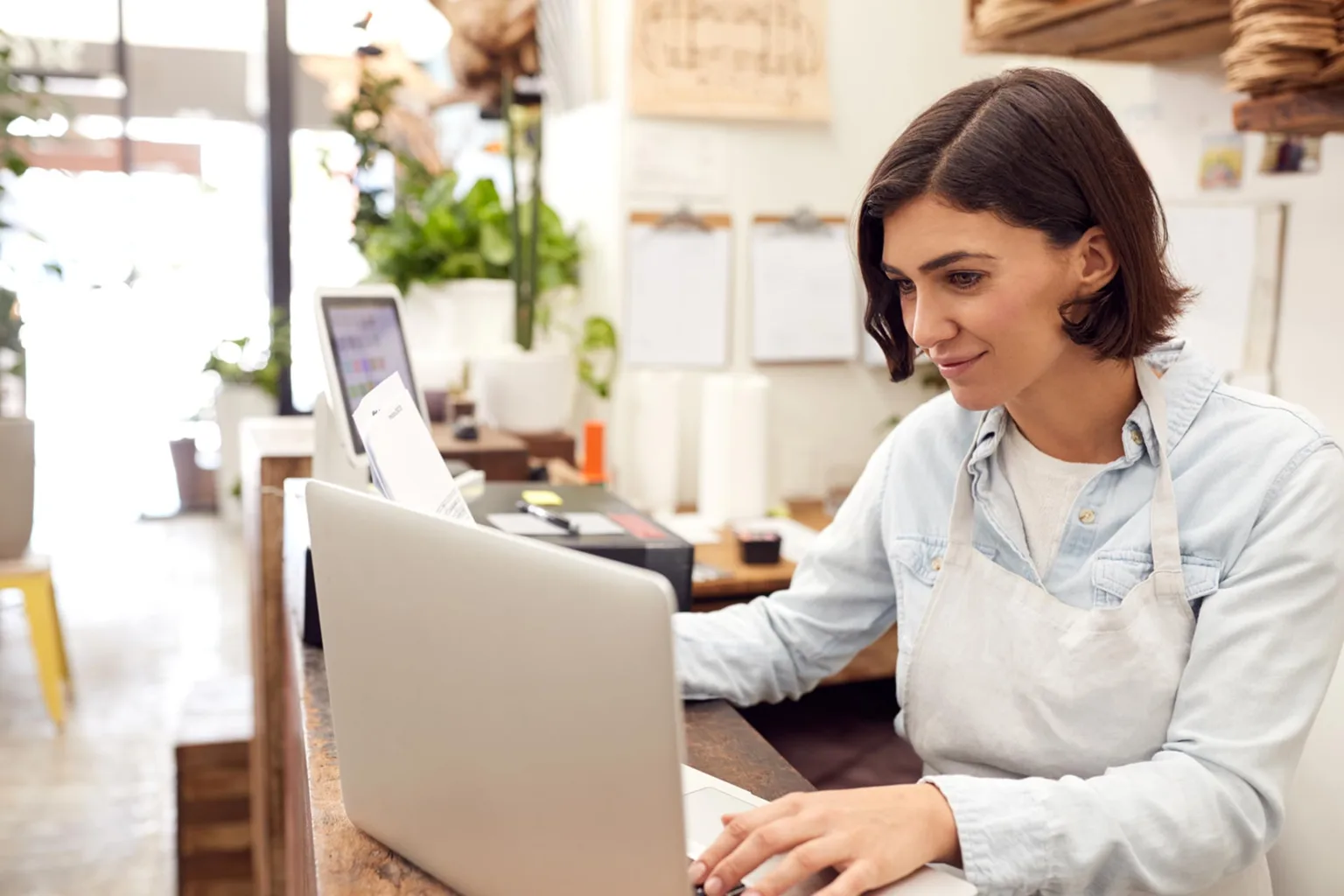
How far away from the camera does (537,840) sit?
78 centimetres

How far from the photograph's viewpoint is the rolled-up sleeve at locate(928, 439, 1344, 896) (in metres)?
0.94

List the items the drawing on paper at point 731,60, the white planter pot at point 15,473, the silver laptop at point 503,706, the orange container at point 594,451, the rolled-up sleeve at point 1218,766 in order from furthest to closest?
the white planter pot at point 15,473
the drawing on paper at point 731,60
the orange container at point 594,451
the rolled-up sleeve at point 1218,766
the silver laptop at point 503,706

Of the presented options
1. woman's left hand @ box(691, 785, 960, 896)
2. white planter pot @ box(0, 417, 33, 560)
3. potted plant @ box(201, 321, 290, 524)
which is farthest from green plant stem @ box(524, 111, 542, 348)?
potted plant @ box(201, 321, 290, 524)

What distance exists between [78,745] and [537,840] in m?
3.19

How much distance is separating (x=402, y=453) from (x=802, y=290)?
1807mm

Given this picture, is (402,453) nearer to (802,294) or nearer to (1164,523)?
(1164,523)

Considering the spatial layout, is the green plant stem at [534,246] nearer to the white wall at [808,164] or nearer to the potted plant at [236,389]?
the white wall at [808,164]

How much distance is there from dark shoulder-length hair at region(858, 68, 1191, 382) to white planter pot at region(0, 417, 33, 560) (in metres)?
3.15

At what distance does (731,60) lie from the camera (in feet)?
8.73

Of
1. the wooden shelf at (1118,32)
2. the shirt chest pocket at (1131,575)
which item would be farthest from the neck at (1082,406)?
the wooden shelf at (1118,32)

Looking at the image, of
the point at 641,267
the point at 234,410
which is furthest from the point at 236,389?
the point at 641,267

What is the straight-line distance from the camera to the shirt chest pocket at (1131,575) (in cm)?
106

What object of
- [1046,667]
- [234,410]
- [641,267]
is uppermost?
[641,267]

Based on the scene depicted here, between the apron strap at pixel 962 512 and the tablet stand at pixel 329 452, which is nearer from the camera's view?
the apron strap at pixel 962 512
